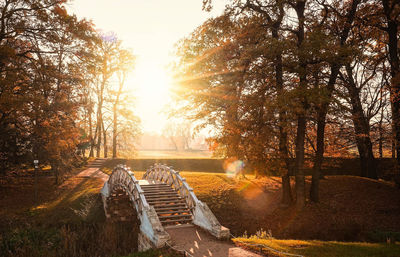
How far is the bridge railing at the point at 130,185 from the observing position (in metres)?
12.9

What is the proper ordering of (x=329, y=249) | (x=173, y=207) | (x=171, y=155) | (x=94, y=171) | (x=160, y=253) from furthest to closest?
(x=171, y=155), (x=94, y=171), (x=173, y=207), (x=160, y=253), (x=329, y=249)

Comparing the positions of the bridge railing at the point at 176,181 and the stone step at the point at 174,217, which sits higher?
the bridge railing at the point at 176,181

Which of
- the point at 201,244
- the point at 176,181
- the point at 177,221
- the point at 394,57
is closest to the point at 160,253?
the point at 201,244

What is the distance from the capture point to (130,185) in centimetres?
1523

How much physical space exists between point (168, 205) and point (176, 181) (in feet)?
5.73

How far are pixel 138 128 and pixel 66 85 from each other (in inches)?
476

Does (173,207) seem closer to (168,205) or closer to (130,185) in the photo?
(168,205)

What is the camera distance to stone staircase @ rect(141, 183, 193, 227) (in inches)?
495

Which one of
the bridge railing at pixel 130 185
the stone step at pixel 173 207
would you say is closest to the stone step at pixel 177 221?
the stone step at pixel 173 207

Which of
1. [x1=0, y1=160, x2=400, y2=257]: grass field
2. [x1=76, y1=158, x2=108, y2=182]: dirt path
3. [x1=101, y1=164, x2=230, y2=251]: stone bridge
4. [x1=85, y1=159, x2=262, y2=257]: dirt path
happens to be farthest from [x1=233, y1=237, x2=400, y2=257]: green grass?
[x1=76, y1=158, x2=108, y2=182]: dirt path

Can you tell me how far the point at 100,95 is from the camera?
3416cm

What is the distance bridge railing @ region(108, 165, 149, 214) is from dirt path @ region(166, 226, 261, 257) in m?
2.02

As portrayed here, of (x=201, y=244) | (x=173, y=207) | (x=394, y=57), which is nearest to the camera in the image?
(x=201, y=244)

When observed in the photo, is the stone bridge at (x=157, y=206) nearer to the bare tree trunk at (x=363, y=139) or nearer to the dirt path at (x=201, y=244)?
the dirt path at (x=201, y=244)
